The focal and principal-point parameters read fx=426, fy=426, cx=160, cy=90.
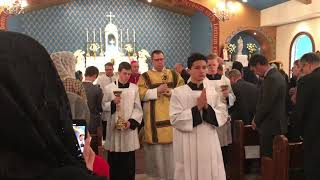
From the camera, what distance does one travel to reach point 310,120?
4402 millimetres

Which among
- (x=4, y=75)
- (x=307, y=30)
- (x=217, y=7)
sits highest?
(x=217, y=7)

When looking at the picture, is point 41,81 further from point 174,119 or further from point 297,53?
point 297,53

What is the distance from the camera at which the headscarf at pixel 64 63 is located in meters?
3.24

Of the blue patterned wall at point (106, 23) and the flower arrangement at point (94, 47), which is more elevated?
the blue patterned wall at point (106, 23)

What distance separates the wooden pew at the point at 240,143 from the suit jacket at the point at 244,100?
680 mm

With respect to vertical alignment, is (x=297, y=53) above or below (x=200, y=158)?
above

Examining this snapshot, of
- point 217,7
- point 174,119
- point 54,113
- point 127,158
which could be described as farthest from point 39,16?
point 54,113

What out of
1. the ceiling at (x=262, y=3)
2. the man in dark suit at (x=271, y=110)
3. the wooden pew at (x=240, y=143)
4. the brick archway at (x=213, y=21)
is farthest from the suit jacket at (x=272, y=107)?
the brick archway at (x=213, y=21)

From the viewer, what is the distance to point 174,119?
472 centimetres

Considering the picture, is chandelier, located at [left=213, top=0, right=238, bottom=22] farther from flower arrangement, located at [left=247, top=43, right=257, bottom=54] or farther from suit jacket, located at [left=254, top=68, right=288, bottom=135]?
suit jacket, located at [left=254, top=68, right=288, bottom=135]

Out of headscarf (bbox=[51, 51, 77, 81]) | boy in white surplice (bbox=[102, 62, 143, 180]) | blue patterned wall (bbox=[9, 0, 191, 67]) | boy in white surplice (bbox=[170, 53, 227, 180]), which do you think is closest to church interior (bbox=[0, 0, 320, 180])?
blue patterned wall (bbox=[9, 0, 191, 67])

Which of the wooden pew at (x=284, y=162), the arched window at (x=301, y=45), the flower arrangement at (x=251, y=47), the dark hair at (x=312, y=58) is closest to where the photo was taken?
the wooden pew at (x=284, y=162)

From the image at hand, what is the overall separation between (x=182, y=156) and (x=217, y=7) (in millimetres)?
9796

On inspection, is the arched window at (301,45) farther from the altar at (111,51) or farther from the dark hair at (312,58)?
the dark hair at (312,58)
